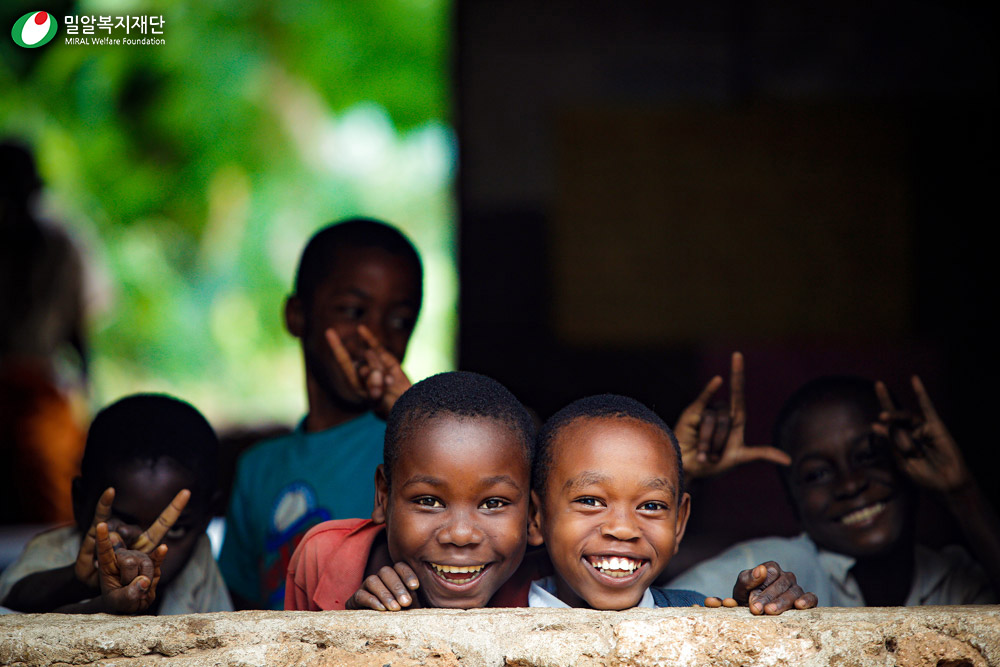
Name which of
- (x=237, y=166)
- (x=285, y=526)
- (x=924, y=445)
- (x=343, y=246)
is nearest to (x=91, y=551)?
(x=285, y=526)

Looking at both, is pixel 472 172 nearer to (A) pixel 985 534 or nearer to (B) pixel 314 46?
(A) pixel 985 534

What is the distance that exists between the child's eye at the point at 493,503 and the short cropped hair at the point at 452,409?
0.10 m

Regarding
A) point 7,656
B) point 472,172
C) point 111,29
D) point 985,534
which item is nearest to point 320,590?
point 7,656

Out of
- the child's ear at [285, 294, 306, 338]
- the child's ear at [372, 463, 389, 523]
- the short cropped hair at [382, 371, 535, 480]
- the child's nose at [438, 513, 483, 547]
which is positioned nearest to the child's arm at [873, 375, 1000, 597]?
the short cropped hair at [382, 371, 535, 480]

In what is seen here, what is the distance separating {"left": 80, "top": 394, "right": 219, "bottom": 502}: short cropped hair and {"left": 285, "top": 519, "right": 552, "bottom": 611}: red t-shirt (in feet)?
1.63

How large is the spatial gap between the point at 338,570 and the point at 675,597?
0.77m

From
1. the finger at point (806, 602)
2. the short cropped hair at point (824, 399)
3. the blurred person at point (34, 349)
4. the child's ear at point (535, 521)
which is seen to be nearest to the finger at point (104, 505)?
the child's ear at point (535, 521)

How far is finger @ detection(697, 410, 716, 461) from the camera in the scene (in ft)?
8.84

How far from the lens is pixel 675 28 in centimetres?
516

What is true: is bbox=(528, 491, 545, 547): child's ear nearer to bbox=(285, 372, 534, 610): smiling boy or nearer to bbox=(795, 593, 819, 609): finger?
bbox=(285, 372, 534, 610): smiling boy

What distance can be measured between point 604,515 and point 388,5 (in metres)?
7.16

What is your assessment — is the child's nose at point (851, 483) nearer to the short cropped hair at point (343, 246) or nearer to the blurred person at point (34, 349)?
the short cropped hair at point (343, 246)

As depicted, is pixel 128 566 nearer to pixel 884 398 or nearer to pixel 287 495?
pixel 287 495

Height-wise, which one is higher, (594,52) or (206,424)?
(594,52)
